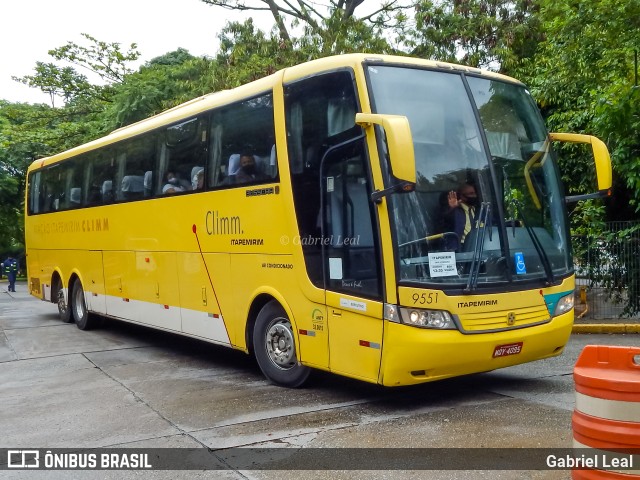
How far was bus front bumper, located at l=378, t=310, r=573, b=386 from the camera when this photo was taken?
251 inches

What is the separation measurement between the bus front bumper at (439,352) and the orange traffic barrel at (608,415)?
225 centimetres

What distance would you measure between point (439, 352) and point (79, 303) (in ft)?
33.0

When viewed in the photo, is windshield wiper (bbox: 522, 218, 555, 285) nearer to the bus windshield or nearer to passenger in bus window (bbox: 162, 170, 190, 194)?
the bus windshield

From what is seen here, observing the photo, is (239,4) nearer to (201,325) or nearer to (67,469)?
(201,325)

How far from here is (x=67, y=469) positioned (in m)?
5.54

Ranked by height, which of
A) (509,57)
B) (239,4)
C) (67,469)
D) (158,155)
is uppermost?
(239,4)

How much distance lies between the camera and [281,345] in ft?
26.3

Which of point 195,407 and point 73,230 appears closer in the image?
point 195,407

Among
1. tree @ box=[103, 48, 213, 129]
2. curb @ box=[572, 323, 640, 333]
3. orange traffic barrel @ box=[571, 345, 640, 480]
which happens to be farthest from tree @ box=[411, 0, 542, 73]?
orange traffic barrel @ box=[571, 345, 640, 480]

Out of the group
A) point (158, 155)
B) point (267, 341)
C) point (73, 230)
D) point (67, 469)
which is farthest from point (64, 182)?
point (67, 469)

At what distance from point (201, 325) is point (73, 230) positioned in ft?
19.2

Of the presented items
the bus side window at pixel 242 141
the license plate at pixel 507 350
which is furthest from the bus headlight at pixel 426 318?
the bus side window at pixel 242 141

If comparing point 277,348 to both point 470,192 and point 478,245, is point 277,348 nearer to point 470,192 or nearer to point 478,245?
point 478,245

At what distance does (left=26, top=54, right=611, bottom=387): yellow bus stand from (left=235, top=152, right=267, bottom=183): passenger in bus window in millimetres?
24
